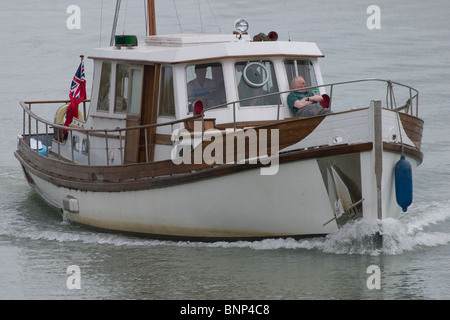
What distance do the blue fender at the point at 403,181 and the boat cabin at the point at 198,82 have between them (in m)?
1.79

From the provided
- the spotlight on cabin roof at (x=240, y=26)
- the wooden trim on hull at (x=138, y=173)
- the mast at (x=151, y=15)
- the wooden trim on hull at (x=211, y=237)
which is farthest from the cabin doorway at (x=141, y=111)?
the mast at (x=151, y=15)

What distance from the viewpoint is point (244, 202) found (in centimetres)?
1195

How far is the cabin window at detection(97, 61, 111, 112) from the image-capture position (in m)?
14.3

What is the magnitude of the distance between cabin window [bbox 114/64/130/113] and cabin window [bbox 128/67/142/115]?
0.57 feet

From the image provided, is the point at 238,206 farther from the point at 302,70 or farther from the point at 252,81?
the point at 302,70

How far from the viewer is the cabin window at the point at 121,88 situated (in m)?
13.9

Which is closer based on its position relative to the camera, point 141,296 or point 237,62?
point 141,296

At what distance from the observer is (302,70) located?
13.6 meters

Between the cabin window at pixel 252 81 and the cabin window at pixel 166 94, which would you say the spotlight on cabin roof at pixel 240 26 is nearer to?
the cabin window at pixel 252 81

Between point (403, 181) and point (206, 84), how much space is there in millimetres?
3202

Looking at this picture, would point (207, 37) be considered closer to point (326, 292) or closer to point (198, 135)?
point (198, 135)

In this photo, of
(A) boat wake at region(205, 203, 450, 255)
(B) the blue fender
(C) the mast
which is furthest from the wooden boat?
(C) the mast
